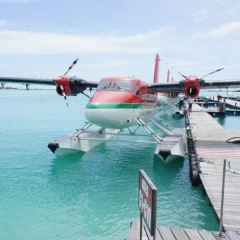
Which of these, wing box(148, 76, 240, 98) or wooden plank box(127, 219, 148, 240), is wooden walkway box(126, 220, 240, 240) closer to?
wooden plank box(127, 219, 148, 240)

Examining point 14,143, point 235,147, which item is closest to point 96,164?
point 235,147

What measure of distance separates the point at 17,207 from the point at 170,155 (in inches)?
247

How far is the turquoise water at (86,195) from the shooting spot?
704 centimetres

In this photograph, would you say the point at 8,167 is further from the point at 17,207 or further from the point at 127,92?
the point at 127,92

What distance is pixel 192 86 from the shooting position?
13781 millimetres

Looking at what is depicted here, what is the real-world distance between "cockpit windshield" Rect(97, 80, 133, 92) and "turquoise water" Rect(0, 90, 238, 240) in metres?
3.32

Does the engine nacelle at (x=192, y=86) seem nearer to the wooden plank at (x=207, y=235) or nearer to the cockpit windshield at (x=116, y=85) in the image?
the cockpit windshield at (x=116, y=85)

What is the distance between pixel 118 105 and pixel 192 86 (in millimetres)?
4211

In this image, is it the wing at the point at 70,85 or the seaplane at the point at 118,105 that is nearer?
the seaplane at the point at 118,105

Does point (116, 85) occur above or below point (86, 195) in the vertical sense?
above

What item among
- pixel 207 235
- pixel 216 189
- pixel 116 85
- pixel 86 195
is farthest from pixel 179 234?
pixel 116 85

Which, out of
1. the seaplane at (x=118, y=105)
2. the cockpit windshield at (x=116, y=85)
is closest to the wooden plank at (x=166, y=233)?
the seaplane at (x=118, y=105)

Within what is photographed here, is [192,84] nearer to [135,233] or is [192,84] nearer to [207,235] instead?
[207,235]

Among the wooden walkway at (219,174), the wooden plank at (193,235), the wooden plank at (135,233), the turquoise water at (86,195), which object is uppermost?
the wooden plank at (135,233)
